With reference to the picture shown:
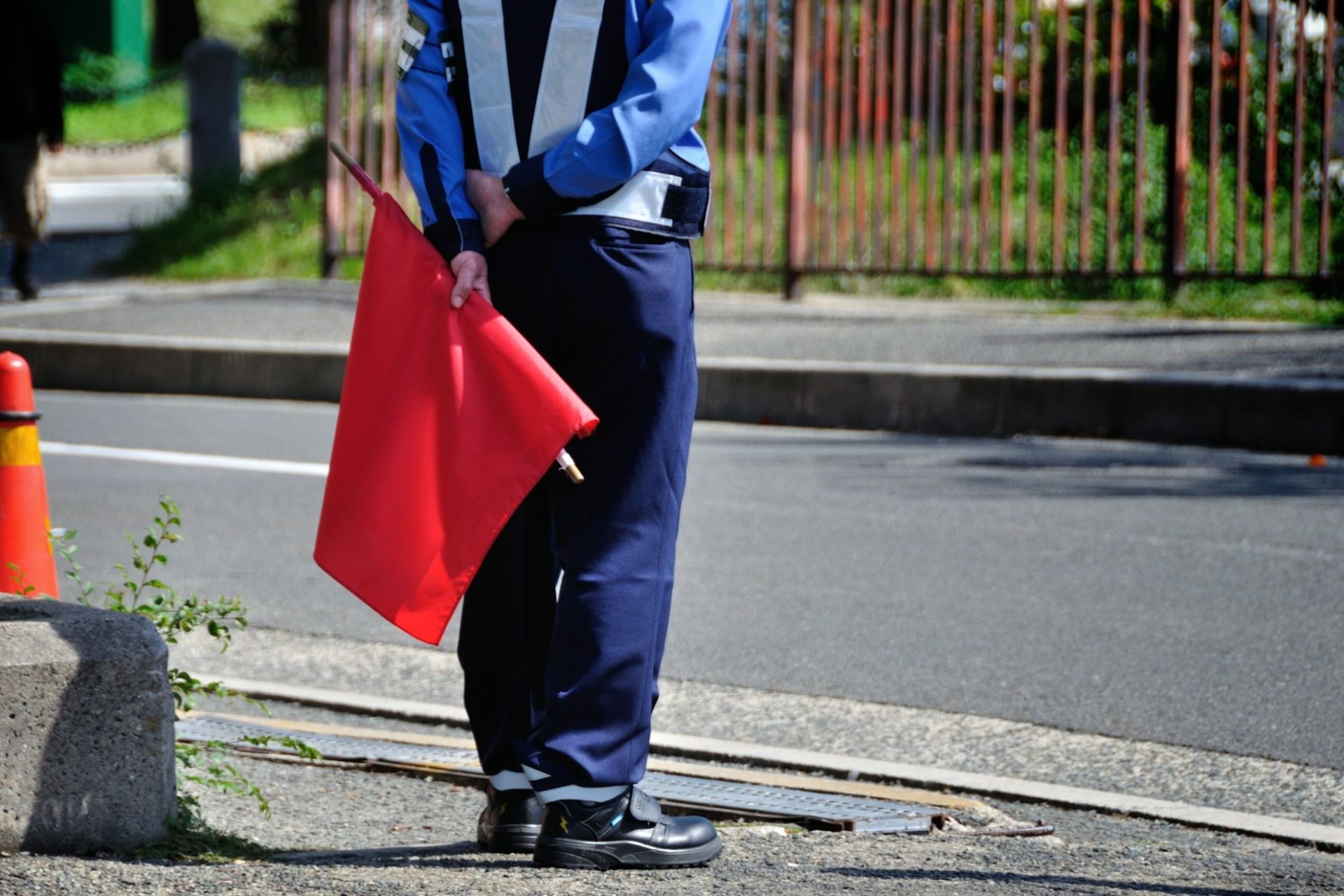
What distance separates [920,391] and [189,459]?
3352 mm

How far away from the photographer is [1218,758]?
4227mm

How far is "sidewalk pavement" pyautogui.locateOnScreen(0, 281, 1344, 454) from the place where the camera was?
8.59m

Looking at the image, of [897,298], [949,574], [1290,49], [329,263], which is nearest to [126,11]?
[329,263]

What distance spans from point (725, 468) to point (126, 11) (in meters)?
29.4

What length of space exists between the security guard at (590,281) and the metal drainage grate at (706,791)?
0.57m

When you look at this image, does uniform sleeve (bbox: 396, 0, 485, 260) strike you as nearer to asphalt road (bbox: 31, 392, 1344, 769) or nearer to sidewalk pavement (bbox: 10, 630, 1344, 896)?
sidewalk pavement (bbox: 10, 630, 1344, 896)

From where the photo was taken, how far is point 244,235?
1496cm

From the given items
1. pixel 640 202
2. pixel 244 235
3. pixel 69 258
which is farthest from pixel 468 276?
pixel 69 258

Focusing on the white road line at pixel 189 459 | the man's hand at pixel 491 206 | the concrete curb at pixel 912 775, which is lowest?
the concrete curb at pixel 912 775

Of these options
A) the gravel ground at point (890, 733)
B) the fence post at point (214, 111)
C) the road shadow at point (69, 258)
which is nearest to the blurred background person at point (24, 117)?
the road shadow at point (69, 258)

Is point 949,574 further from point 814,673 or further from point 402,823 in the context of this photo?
point 402,823

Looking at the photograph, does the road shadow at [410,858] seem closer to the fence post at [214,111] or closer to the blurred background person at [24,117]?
the blurred background person at [24,117]

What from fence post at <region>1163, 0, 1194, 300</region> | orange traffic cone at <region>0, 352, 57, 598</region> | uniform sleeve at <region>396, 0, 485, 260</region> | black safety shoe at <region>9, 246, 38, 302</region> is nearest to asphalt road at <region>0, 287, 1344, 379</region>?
black safety shoe at <region>9, 246, 38, 302</region>

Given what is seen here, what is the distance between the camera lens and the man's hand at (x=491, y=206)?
3.07m
